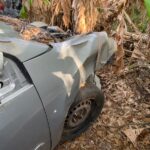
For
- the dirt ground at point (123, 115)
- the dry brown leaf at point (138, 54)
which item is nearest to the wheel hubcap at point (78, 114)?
the dirt ground at point (123, 115)

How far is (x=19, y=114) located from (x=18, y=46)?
0.63m

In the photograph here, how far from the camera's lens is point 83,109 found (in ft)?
11.4

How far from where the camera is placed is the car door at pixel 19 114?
2.25 m

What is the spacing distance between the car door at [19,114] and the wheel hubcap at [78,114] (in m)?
0.64

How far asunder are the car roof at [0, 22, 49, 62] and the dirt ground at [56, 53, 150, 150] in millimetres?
1173

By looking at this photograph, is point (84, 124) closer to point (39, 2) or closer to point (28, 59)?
point (28, 59)

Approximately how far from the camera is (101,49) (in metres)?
3.41

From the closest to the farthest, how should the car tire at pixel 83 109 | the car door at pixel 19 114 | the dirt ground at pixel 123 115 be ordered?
the car door at pixel 19 114 < the car tire at pixel 83 109 < the dirt ground at pixel 123 115

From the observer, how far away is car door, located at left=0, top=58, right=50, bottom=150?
88.7 inches

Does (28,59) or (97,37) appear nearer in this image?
(28,59)

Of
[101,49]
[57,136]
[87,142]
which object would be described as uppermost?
[101,49]

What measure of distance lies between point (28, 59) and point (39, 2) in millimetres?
2150

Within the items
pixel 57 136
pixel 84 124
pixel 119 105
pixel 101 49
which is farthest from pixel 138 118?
pixel 57 136

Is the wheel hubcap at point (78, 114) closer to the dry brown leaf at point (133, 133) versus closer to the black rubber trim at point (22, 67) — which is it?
the dry brown leaf at point (133, 133)
